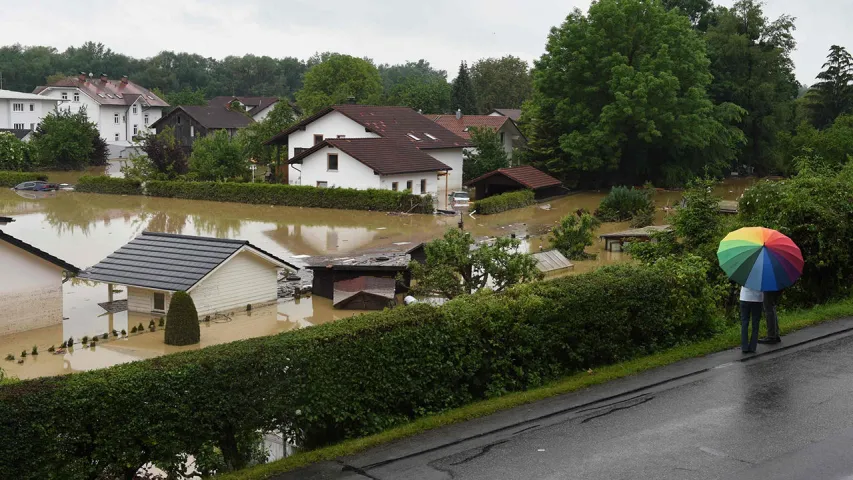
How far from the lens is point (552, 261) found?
29.5 metres

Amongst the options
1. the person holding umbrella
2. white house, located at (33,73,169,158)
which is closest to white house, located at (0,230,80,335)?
the person holding umbrella

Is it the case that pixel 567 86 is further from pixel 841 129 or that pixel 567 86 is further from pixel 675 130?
pixel 841 129

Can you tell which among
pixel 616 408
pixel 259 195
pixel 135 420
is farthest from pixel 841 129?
pixel 135 420

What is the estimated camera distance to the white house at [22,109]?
8456 centimetres

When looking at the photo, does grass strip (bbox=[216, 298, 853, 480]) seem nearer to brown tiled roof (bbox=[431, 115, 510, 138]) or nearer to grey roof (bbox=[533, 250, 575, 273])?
grey roof (bbox=[533, 250, 575, 273])

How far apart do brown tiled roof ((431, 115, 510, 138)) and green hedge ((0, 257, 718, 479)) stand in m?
52.6

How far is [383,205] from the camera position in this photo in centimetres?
4672

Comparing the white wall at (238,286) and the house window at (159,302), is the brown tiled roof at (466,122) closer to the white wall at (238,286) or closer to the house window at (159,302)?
the white wall at (238,286)

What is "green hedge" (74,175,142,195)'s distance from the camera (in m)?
54.3

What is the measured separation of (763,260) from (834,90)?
66.2 meters

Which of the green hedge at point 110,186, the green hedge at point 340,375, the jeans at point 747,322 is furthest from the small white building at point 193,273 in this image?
the green hedge at point 110,186

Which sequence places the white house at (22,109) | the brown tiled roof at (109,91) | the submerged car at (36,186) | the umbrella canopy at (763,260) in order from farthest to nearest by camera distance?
the brown tiled roof at (109,91) → the white house at (22,109) → the submerged car at (36,186) → the umbrella canopy at (763,260)

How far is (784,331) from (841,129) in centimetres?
4387

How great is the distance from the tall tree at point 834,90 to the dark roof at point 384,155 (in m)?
36.0
